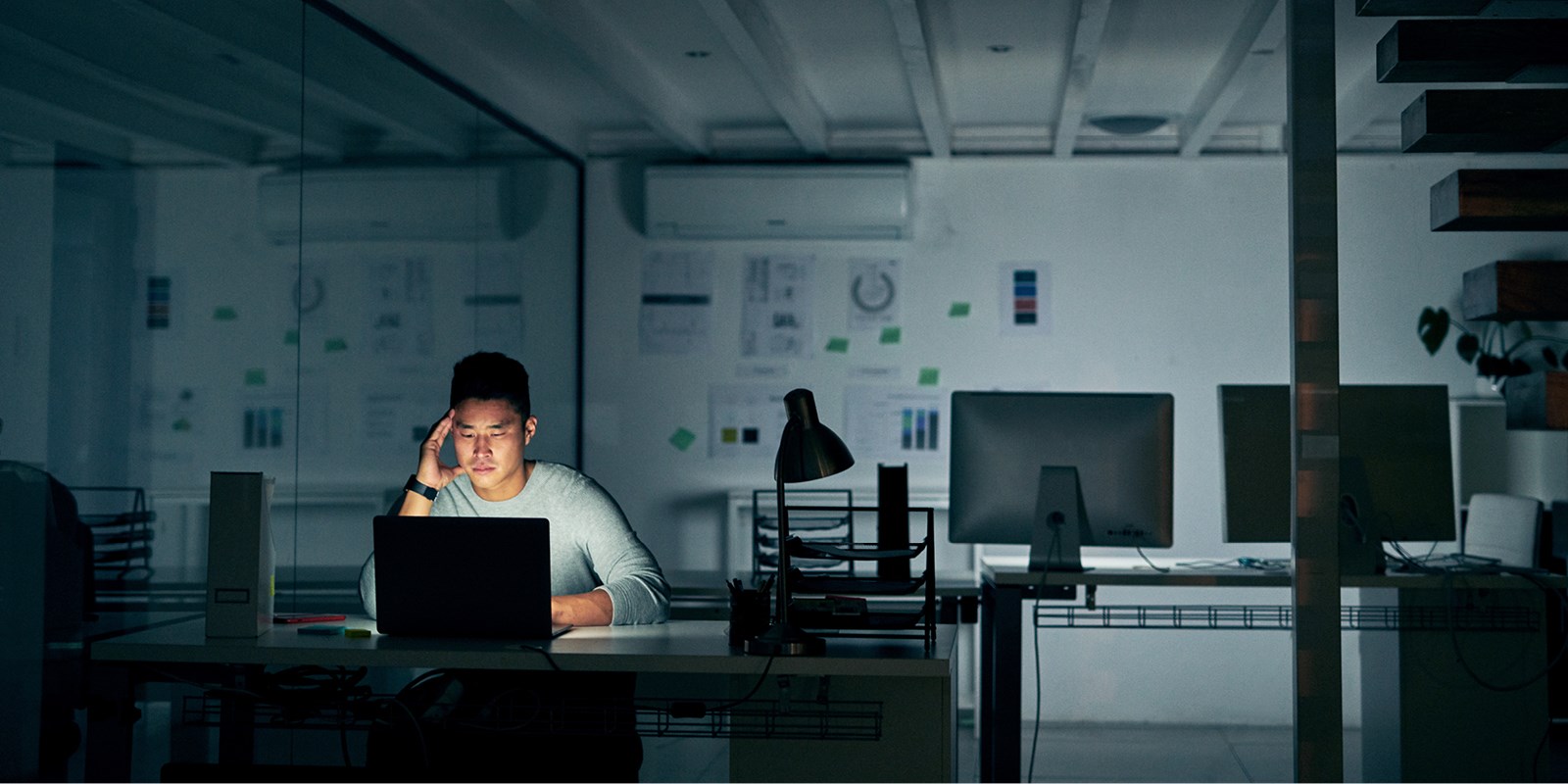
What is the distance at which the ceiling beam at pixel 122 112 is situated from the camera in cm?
239

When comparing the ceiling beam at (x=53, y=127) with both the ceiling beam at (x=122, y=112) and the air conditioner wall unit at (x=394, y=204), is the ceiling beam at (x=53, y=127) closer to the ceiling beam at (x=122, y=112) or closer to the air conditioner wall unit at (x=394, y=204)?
the ceiling beam at (x=122, y=112)

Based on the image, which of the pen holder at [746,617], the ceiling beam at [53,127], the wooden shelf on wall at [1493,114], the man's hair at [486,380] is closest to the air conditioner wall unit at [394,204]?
the ceiling beam at [53,127]

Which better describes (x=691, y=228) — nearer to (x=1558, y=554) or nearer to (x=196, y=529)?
(x=196, y=529)

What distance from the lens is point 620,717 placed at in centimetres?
250

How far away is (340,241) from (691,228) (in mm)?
2070

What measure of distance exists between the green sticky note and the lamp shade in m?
3.10

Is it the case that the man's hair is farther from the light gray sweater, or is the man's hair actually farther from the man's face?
the light gray sweater

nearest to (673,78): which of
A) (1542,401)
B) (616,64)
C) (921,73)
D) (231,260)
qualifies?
(616,64)

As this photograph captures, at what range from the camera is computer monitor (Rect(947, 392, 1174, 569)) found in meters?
3.47

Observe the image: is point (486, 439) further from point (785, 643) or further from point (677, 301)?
point (677, 301)

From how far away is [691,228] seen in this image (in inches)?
212

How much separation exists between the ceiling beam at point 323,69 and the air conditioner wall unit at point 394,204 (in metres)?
0.13

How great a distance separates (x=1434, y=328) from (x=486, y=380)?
3781mm

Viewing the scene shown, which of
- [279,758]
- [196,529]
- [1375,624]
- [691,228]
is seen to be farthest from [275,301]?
[1375,624]
